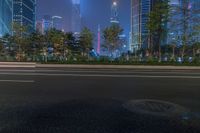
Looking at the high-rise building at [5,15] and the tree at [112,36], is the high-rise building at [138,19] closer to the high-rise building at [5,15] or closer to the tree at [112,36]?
the tree at [112,36]

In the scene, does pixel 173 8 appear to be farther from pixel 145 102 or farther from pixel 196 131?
pixel 196 131

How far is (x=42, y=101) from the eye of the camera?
7266 millimetres

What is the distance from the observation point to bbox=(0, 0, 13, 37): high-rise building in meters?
111

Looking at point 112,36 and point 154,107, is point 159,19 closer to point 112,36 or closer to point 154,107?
point 112,36

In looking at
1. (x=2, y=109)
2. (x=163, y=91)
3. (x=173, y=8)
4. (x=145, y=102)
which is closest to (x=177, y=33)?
(x=173, y=8)

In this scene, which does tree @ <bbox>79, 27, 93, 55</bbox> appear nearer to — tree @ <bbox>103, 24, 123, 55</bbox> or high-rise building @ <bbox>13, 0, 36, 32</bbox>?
tree @ <bbox>103, 24, 123, 55</bbox>

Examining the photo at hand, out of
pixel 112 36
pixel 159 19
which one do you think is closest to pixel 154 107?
pixel 159 19

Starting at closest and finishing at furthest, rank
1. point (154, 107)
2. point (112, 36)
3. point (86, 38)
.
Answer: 1. point (154, 107)
2. point (112, 36)
3. point (86, 38)

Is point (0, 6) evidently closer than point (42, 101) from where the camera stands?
No

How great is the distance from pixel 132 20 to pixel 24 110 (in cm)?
8028

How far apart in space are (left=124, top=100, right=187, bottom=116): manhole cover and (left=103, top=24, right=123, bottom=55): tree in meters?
36.5

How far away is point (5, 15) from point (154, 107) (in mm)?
123716

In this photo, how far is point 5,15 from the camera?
120 m

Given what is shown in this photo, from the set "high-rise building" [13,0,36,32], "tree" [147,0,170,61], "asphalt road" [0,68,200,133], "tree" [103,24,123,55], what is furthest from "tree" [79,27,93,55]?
"high-rise building" [13,0,36,32]
